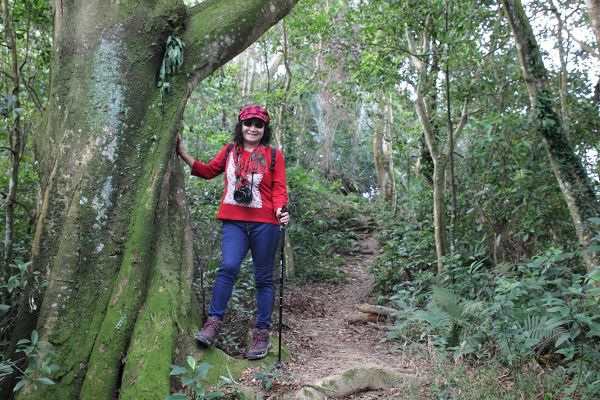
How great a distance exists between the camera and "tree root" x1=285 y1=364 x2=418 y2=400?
3826 millimetres

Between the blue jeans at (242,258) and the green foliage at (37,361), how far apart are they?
1.31 metres

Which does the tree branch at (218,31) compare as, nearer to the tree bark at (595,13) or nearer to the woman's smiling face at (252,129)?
the woman's smiling face at (252,129)

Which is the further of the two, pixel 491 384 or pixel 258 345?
pixel 258 345

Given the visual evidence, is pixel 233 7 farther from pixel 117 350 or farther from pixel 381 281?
pixel 381 281

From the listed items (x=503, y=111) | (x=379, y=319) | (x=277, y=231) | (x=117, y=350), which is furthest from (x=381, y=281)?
(x=117, y=350)

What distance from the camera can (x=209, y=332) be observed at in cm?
407

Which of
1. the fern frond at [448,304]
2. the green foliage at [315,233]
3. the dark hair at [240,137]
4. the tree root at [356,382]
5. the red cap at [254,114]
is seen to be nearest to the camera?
the tree root at [356,382]

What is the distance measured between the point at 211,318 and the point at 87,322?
0.99 metres

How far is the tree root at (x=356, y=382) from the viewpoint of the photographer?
3826mm

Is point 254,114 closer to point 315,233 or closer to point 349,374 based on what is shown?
point 349,374

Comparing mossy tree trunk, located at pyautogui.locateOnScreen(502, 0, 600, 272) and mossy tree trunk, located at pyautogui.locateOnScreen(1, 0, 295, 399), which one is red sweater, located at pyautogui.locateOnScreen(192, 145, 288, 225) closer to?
mossy tree trunk, located at pyautogui.locateOnScreen(1, 0, 295, 399)

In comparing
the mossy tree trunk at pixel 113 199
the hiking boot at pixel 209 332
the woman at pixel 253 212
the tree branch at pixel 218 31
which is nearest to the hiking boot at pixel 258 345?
the woman at pixel 253 212

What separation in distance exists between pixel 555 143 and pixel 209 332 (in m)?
4.44

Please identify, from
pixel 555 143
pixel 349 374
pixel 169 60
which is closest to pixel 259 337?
pixel 349 374
